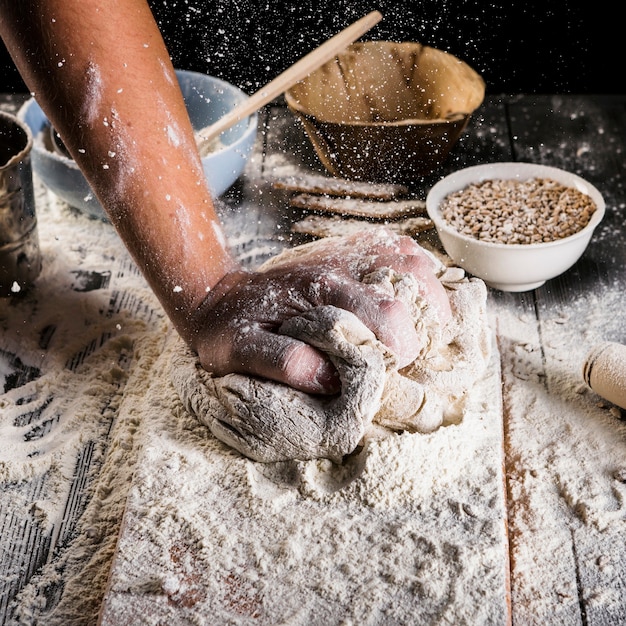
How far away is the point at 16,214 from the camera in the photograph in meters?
1.57

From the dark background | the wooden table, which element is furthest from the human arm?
the dark background

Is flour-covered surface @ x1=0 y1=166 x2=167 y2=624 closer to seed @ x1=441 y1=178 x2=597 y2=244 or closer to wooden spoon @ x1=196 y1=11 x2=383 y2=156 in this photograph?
wooden spoon @ x1=196 y1=11 x2=383 y2=156

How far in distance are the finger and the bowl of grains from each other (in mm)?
521

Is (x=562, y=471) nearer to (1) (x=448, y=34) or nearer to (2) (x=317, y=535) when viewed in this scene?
(2) (x=317, y=535)

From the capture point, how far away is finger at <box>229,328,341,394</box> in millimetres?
1119

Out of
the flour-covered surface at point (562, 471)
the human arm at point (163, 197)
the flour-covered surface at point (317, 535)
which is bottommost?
the flour-covered surface at point (562, 471)

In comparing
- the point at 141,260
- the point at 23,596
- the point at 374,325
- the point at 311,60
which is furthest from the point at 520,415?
the point at 311,60

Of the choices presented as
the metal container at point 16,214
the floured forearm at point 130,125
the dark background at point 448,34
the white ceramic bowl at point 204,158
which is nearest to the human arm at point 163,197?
the floured forearm at point 130,125

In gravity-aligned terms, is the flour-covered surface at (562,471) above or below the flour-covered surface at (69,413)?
below

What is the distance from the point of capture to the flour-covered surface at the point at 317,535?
0.98 metres

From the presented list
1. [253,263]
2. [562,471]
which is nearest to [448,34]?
[253,263]

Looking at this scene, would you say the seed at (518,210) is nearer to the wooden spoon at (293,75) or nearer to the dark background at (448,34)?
the wooden spoon at (293,75)

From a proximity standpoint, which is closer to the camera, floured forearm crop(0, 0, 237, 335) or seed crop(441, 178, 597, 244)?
floured forearm crop(0, 0, 237, 335)

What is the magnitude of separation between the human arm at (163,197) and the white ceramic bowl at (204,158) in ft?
1.56
